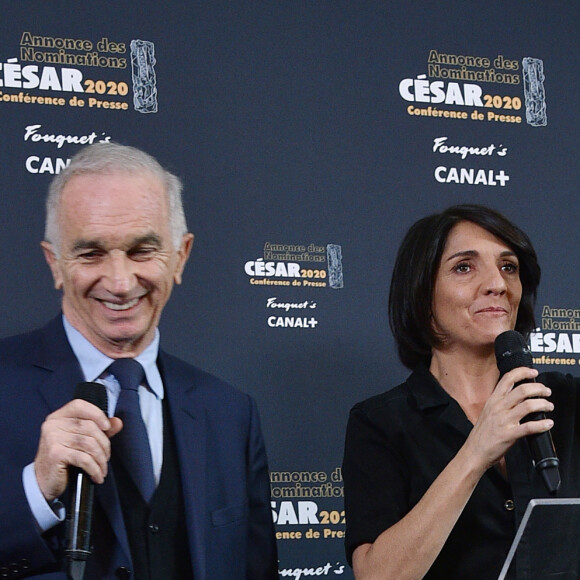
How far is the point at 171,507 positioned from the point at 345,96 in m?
1.53

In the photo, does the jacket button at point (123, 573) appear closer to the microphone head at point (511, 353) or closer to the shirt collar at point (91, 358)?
the shirt collar at point (91, 358)

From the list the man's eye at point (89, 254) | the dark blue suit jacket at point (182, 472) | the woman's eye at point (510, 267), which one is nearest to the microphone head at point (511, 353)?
the woman's eye at point (510, 267)

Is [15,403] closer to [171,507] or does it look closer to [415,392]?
[171,507]

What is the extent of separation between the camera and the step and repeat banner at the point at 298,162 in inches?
115

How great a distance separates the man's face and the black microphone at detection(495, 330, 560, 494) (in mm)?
676

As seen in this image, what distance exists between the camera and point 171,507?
82.4 inches

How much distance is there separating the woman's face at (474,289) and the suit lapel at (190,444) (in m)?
0.58

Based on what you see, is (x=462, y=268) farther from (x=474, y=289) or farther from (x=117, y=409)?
(x=117, y=409)

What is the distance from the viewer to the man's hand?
1725mm

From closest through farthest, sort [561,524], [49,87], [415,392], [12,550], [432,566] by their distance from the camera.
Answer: [561,524], [12,550], [432,566], [415,392], [49,87]

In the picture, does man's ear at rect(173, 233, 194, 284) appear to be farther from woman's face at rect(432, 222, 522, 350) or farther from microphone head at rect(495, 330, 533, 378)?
microphone head at rect(495, 330, 533, 378)

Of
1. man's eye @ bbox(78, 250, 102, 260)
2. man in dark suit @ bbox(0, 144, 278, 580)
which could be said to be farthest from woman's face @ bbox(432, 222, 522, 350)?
man's eye @ bbox(78, 250, 102, 260)

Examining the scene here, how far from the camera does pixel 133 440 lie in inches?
81.6

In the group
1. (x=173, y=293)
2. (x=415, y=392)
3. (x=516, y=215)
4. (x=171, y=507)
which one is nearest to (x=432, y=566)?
(x=415, y=392)
